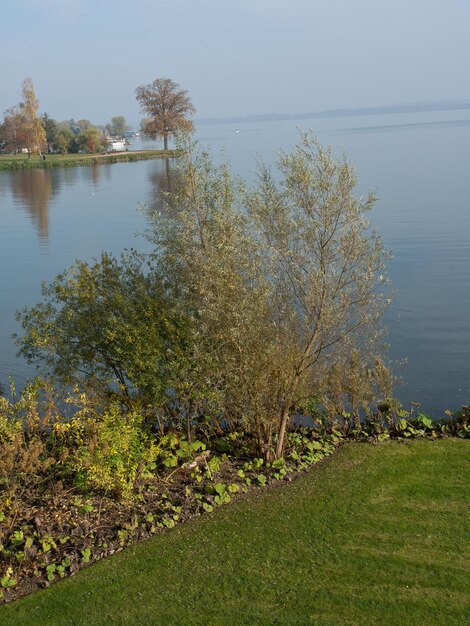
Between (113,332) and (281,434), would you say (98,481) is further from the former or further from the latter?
(281,434)

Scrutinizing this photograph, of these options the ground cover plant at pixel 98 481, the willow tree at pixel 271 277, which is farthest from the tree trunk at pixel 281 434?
the ground cover plant at pixel 98 481

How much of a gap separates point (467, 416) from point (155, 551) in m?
6.90

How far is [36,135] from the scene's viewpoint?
98.9m

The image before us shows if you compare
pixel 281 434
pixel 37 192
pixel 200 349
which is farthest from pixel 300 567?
pixel 37 192

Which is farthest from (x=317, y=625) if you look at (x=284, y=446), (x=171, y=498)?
(x=284, y=446)

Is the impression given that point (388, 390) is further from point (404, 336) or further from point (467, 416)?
point (404, 336)

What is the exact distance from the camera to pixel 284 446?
12.1 metres

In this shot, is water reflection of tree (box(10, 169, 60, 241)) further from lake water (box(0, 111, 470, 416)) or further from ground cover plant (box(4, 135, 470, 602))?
ground cover plant (box(4, 135, 470, 602))

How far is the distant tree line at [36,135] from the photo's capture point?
328ft

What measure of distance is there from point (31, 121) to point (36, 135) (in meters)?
2.76

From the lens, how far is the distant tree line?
99.9m

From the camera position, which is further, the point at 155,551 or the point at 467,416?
the point at 467,416

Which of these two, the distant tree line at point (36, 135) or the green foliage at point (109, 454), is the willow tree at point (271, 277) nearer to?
the green foliage at point (109, 454)

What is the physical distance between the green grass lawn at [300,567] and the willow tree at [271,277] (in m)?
1.79
